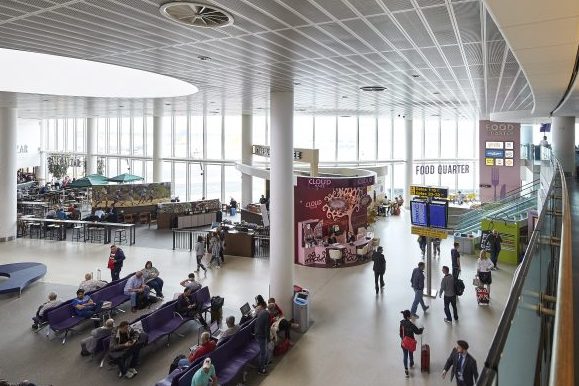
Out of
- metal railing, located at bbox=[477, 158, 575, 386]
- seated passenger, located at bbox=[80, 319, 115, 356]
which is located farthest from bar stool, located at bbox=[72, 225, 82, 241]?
metal railing, located at bbox=[477, 158, 575, 386]

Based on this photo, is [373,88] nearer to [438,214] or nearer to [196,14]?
[438,214]

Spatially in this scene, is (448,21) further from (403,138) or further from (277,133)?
(403,138)

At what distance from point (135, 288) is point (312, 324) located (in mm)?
4728

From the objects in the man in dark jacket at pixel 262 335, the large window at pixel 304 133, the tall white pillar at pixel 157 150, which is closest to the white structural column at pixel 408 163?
the large window at pixel 304 133

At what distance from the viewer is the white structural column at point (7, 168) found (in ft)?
60.0

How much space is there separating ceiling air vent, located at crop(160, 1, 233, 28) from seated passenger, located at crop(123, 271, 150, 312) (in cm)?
753

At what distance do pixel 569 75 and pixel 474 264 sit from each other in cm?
989

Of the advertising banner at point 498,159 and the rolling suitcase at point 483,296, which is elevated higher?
the advertising banner at point 498,159

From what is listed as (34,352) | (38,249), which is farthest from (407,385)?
(38,249)

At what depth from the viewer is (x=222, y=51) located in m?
6.93

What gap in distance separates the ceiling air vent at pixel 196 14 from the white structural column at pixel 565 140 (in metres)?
18.3

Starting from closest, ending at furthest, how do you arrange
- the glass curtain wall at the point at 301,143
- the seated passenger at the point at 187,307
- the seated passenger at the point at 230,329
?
the seated passenger at the point at 230,329 → the seated passenger at the point at 187,307 → the glass curtain wall at the point at 301,143

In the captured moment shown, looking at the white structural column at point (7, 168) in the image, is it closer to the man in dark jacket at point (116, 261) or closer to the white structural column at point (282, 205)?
the man in dark jacket at point (116, 261)

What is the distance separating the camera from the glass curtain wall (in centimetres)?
3180
